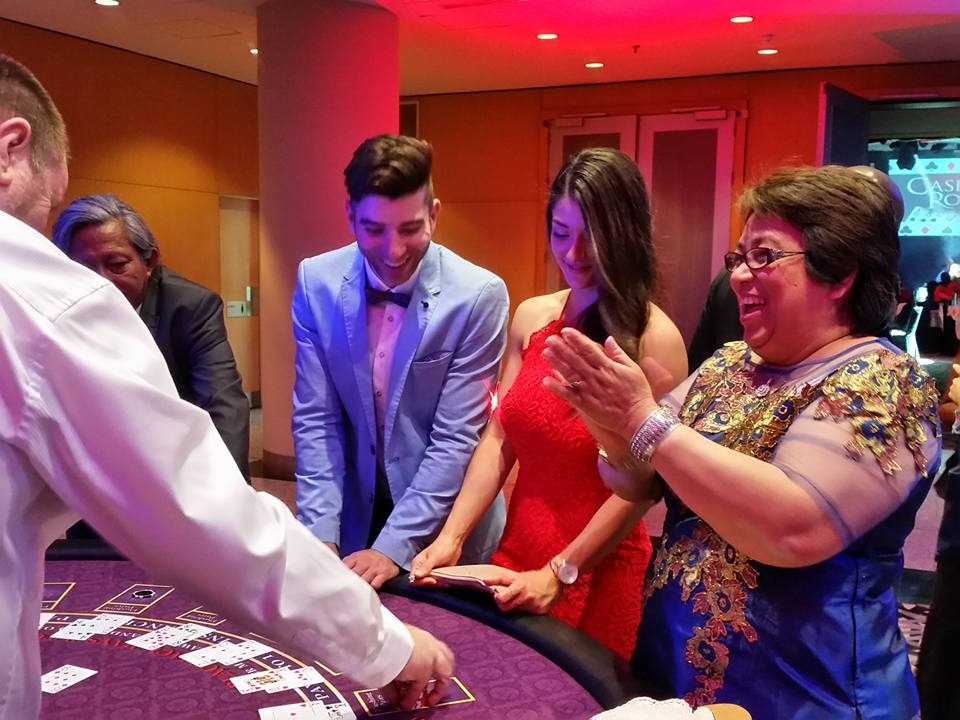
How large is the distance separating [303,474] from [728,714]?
125 cm

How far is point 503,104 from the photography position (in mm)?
7816

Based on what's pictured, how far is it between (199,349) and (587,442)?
3.75ft

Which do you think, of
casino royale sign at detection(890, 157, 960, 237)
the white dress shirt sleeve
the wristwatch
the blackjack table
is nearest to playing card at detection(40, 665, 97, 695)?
the blackjack table

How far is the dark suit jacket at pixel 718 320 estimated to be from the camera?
2777 millimetres

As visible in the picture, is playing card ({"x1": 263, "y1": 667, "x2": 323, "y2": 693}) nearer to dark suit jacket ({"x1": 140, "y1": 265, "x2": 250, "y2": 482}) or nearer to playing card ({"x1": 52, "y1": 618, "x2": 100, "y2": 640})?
playing card ({"x1": 52, "y1": 618, "x2": 100, "y2": 640})

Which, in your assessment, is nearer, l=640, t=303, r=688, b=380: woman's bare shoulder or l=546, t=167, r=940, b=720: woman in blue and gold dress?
l=546, t=167, r=940, b=720: woman in blue and gold dress

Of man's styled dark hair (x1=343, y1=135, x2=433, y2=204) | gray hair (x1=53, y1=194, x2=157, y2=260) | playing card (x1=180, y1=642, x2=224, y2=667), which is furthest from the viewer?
gray hair (x1=53, y1=194, x2=157, y2=260)

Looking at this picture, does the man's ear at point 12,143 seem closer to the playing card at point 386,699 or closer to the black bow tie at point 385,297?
the playing card at point 386,699

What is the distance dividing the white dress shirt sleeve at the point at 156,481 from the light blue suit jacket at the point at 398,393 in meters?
0.99

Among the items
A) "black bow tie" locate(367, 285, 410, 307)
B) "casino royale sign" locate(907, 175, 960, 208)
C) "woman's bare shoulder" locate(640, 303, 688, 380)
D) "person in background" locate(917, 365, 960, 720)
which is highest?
"casino royale sign" locate(907, 175, 960, 208)

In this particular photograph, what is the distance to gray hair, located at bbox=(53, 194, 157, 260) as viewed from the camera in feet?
7.09

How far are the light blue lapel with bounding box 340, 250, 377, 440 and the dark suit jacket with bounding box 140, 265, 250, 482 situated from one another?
435mm

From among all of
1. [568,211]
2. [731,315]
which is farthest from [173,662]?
[731,315]

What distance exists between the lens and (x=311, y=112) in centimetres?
514
